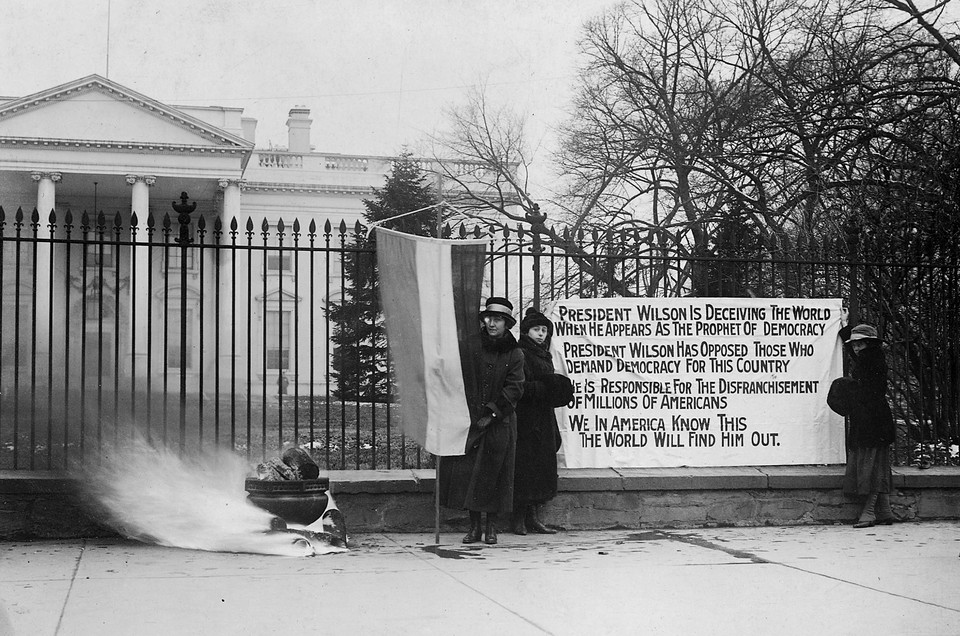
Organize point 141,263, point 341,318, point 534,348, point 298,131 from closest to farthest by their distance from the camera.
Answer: point 534,348 → point 341,318 → point 141,263 → point 298,131

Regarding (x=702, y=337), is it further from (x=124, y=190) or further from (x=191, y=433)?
(x=124, y=190)

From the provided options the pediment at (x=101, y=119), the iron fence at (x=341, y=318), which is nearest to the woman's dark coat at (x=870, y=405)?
the iron fence at (x=341, y=318)

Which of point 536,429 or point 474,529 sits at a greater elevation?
point 536,429

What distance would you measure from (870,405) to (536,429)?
2.94 m

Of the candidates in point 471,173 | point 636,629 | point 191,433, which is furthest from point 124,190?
point 636,629

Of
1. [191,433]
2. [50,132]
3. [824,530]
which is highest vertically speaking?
[50,132]

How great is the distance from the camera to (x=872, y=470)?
8766 millimetres

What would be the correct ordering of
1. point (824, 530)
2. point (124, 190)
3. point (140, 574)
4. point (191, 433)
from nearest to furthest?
point (140, 574) → point (824, 530) → point (191, 433) → point (124, 190)

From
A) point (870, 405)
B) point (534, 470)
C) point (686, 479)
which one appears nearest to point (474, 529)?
point (534, 470)

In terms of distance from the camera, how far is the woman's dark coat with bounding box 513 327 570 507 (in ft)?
27.2

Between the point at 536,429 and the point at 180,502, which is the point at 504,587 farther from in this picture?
the point at 180,502

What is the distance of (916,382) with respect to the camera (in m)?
11.1

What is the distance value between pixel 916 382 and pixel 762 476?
128 inches

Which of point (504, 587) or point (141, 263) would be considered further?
point (141, 263)
